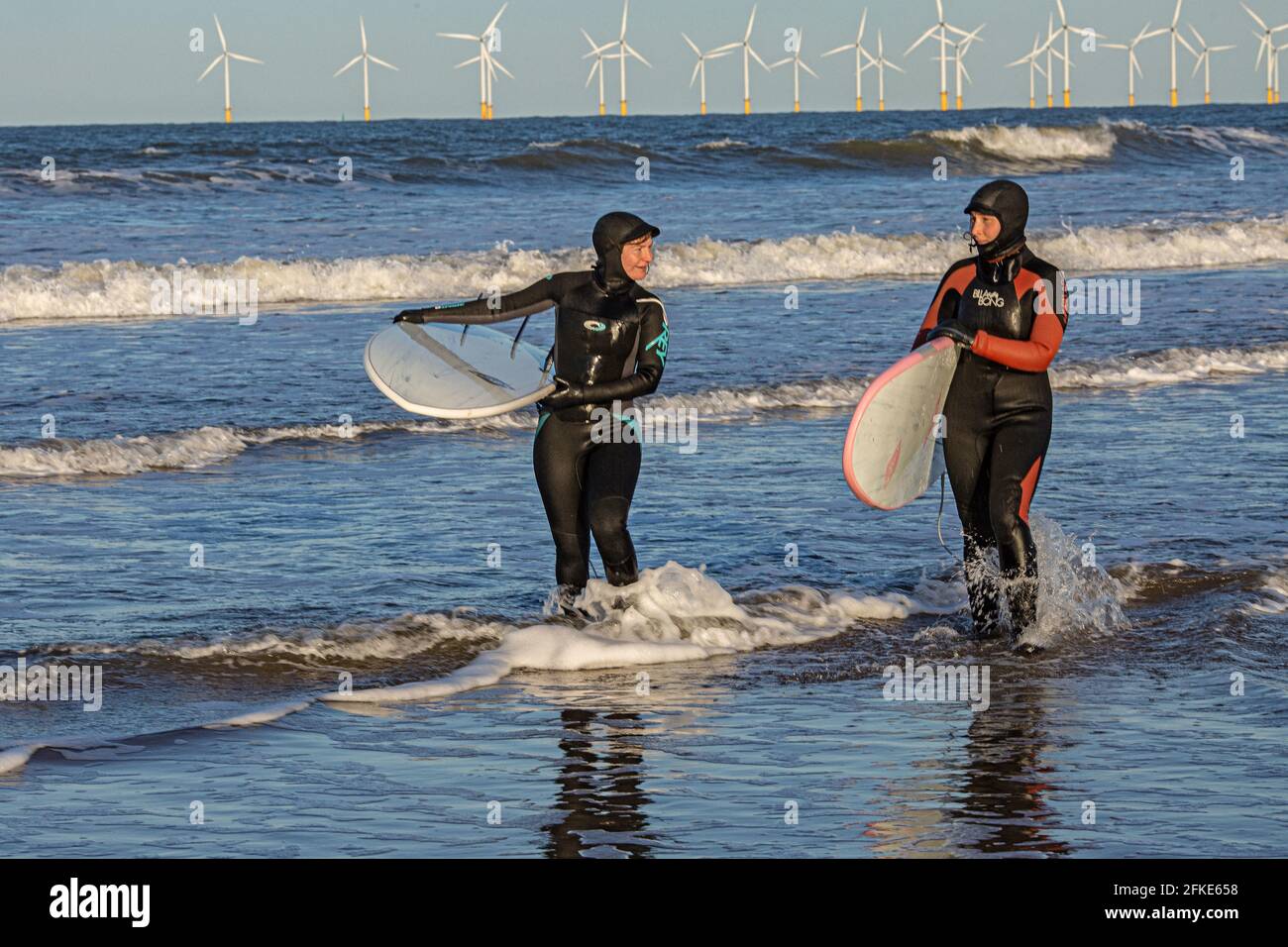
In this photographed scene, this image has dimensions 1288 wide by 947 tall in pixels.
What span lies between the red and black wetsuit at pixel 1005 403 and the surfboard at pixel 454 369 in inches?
73.4

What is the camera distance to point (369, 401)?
1453 cm

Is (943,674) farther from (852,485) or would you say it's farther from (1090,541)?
(1090,541)

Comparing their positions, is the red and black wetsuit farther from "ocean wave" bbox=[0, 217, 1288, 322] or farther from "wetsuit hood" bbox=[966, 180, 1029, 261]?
"ocean wave" bbox=[0, 217, 1288, 322]

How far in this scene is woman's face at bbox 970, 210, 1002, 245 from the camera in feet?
24.4

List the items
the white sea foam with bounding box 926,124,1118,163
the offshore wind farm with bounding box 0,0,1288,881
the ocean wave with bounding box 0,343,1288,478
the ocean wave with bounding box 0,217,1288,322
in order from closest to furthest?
the offshore wind farm with bounding box 0,0,1288,881
the ocean wave with bounding box 0,343,1288,478
the ocean wave with bounding box 0,217,1288,322
the white sea foam with bounding box 926,124,1118,163

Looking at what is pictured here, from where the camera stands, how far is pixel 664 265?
25922mm

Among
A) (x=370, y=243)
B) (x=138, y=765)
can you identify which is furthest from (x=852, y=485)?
(x=370, y=243)

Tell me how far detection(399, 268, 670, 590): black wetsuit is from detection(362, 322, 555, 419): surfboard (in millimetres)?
250

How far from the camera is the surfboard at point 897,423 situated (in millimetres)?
7648

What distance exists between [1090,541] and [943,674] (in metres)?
2.84

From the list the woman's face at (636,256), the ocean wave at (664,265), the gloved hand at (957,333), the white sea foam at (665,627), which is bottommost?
the white sea foam at (665,627)

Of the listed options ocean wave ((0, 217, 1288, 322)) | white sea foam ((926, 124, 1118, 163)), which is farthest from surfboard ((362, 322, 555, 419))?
white sea foam ((926, 124, 1118, 163))

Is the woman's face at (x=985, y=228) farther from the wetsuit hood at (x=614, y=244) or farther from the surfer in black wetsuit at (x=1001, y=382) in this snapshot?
the wetsuit hood at (x=614, y=244)

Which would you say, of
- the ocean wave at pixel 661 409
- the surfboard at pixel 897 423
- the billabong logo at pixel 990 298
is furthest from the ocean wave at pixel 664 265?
the billabong logo at pixel 990 298
